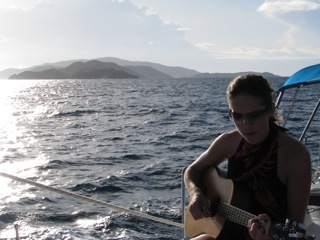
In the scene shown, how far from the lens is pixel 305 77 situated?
6914 millimetres

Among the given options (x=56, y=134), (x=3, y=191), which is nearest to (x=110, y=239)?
(x=3, y=191)

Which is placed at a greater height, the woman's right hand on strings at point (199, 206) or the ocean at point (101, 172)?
the woman's right hand on strings at point (199, 206)

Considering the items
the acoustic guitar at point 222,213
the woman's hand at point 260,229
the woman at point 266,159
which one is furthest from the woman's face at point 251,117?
the woman's hand at point 260,229

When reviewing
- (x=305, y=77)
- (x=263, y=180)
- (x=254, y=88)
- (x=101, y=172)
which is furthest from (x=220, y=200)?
(x=101, y=172)

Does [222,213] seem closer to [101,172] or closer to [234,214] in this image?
[234,214]

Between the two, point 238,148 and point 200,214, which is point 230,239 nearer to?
point 200,214

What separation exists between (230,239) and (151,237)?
5559 mm

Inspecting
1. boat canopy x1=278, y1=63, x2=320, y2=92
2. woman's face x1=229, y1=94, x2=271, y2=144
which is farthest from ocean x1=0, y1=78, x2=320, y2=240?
woman's face x1=229, y1=94, x2=271, y2=144

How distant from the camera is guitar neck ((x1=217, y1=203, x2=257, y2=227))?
3.42 m

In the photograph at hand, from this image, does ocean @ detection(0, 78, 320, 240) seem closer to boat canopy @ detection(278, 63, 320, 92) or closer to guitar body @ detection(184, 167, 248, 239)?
boat canopy @ detection(278, 63, 320, 92)

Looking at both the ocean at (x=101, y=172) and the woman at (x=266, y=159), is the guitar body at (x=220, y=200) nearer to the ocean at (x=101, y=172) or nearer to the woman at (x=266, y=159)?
the woman at (x=266, y=159)

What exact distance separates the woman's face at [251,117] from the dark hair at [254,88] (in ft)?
0.09

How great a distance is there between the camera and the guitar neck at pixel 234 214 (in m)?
3.42

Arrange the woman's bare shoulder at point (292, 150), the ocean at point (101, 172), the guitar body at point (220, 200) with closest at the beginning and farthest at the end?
the woman's bare shoulder at point (292, 150)
the guitar body at point (220, 200)
the ocean at point (101, 172)
